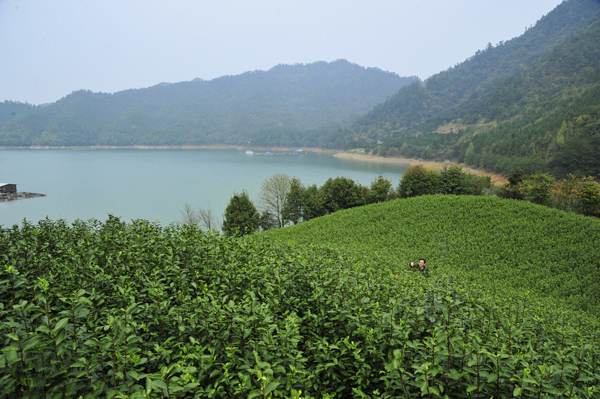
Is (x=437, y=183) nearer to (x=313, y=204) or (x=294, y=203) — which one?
(x=313, y=204)

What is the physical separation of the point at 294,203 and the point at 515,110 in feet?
336

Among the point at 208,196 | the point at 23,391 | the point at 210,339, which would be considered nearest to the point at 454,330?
the point at 210,339

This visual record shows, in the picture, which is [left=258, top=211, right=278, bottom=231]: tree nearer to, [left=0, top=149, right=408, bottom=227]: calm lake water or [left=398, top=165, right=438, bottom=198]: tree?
[left=0, top=149, right=408, bottom=227]: calm lake water

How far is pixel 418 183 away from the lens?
2452 cm

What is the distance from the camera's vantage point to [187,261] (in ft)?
12.3

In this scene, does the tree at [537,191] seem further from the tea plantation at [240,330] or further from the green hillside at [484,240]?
the tea plantation at [240,330]

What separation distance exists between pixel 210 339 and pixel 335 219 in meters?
15.8

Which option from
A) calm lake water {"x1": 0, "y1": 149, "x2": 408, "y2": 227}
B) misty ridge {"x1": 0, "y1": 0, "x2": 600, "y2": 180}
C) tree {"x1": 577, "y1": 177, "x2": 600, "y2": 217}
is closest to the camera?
tree {"x1": 577, "y1": 177, "x2": 600, "y2": 217}

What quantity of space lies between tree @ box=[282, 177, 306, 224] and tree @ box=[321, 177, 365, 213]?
237cm

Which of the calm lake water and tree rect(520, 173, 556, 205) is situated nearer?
tree rect(520, 173, 556, 205)

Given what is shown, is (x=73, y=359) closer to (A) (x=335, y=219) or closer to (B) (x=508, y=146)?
(A) (x=335, y=219)

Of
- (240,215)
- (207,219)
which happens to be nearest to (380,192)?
(240,215)

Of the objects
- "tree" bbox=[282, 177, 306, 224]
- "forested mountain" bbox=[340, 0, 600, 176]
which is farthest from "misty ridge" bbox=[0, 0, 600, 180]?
"tree" bbox=[282, 177, 306, 224]

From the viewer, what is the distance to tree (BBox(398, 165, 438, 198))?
2411 centimetres
